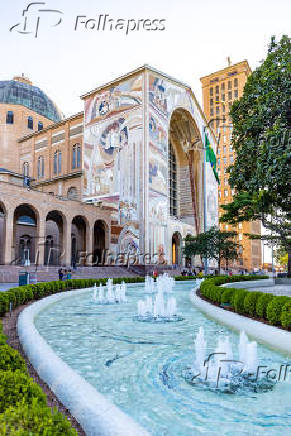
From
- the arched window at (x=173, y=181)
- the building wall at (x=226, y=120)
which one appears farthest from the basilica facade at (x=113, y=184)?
the building wall at (x=226, y=120)

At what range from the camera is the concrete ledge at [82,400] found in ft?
8.40

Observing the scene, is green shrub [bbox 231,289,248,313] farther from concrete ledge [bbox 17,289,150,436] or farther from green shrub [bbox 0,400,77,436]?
green shrub [bbox 0,400,77,436]

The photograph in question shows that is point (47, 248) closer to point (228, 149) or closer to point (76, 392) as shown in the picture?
point (76, 392)

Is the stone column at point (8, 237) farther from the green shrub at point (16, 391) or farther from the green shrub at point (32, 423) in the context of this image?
the green shrub at point (32, 423)

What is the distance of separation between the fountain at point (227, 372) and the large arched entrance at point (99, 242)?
35.7 metres

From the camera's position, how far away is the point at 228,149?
8125cm

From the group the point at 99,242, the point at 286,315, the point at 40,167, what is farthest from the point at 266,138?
the point at 40,167

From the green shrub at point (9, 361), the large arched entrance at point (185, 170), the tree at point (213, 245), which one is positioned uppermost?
the large arched entrance at point (185, 170)

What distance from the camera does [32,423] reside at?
1.85 metres

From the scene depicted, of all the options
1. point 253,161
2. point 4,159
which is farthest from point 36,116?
point 253,161

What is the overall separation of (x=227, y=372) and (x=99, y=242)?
39373 millimetres

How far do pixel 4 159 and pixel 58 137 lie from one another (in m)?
12.3

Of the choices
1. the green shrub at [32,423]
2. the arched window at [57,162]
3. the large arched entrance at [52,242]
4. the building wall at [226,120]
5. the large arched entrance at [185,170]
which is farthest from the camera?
the building wall at [226,120]

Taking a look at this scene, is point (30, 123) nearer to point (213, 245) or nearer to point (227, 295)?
point (213, 245)
